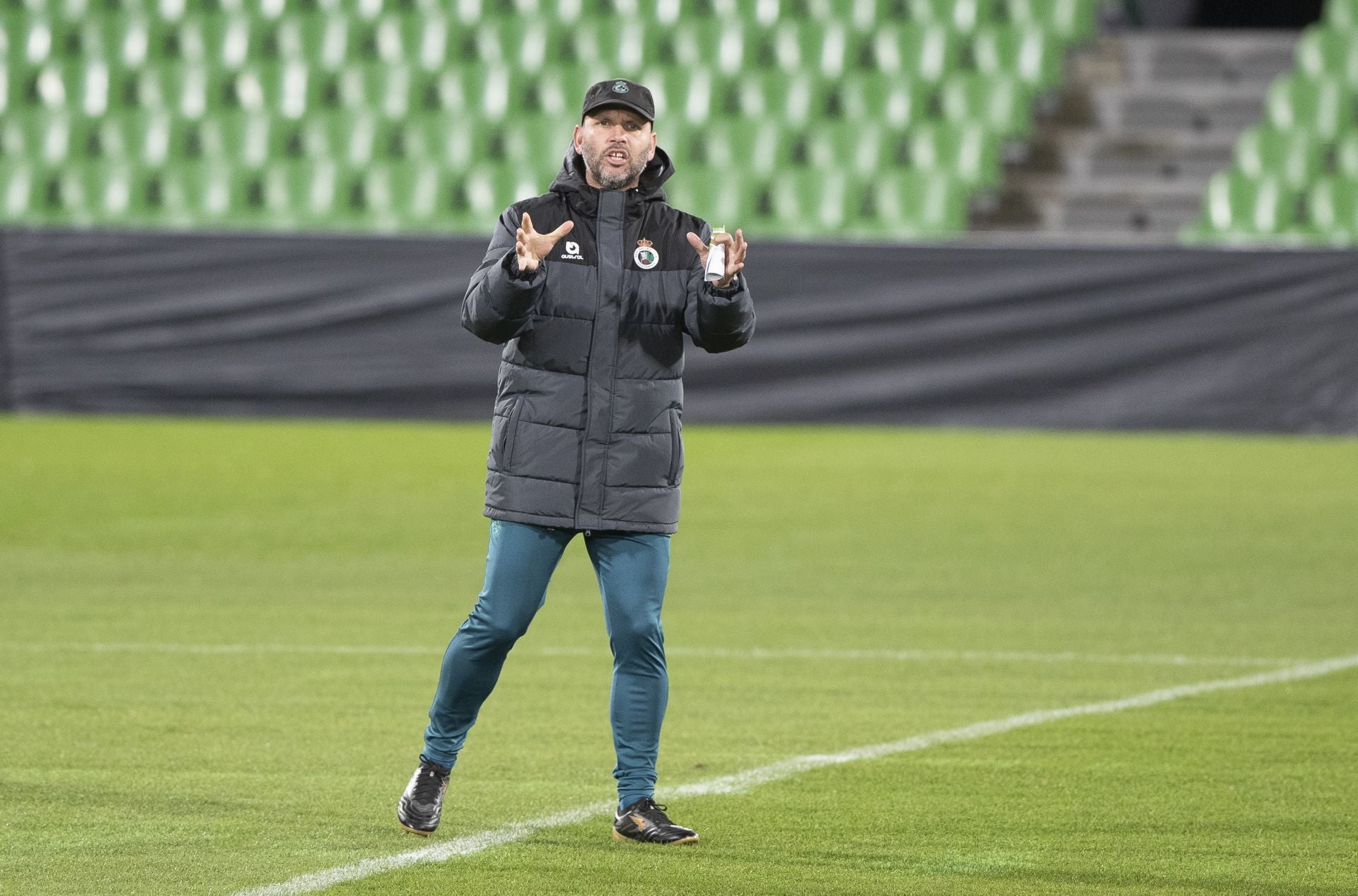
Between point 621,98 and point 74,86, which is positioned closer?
point 621,98

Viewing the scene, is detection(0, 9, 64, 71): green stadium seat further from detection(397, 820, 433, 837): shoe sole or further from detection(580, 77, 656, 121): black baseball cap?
detection(397, 820, 433, 837): shoe sole

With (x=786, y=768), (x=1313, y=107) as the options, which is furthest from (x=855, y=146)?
(x=786, y=768)

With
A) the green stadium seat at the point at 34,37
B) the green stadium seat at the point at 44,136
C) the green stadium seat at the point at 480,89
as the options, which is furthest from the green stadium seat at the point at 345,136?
the green stadium seat at the point at 34,37

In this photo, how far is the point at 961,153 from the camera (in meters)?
20.4

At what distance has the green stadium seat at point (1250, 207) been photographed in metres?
19.3

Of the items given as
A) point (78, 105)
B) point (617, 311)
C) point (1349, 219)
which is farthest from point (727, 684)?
point (78, 105)

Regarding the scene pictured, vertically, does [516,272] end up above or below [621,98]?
below

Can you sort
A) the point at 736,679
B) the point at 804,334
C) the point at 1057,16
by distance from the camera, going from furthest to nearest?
the point at 1057,16, the point at 804,334, the point at 736,679

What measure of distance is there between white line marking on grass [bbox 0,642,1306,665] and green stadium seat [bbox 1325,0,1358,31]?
1433 centimetres

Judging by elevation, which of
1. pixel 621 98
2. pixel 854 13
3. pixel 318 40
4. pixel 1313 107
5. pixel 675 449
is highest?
pixel 854 13

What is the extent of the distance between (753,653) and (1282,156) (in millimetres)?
13129

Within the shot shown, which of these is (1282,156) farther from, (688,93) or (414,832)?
(414,832)

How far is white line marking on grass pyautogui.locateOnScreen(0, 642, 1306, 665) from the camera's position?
8.17m

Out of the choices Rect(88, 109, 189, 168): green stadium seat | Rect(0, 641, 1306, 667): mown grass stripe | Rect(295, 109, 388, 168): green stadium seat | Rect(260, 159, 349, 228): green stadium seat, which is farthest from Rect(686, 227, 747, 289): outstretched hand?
Rect(88, 109, 189, 168): green stadium seat
